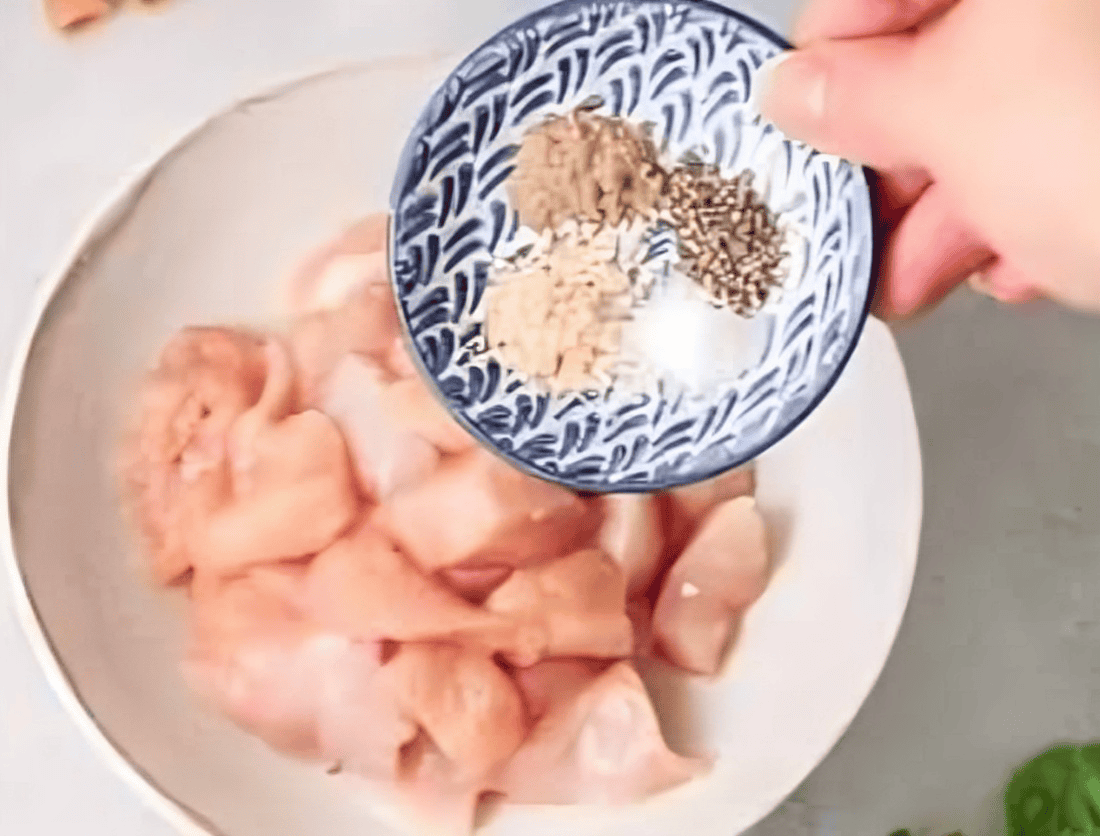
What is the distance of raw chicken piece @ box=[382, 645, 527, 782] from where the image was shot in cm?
58

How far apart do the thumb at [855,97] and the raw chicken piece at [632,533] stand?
212 mm

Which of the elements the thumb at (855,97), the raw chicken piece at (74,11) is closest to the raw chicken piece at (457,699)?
the thumb at (855,97)

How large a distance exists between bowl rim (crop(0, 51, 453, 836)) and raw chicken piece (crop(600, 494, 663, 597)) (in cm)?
25

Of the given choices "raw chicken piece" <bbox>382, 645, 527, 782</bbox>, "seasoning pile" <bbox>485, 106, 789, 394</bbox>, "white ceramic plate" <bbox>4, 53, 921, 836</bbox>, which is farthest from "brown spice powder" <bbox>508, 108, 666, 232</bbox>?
"raw chicken piece" <bbox>382, 645, 527, 782</bbox>

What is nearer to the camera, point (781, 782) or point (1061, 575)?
point (781, 782)

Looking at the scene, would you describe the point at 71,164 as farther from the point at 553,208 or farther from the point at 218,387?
the point at 553,208

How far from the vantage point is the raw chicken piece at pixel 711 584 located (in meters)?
0.62

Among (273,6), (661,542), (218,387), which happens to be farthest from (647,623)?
(273,6)

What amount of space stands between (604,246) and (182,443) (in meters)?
0.25

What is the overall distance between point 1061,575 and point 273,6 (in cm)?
60

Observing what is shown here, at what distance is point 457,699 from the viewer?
1.92ft

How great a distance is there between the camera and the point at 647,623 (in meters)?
0.64

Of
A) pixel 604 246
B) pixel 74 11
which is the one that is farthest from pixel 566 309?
pixel 74 11

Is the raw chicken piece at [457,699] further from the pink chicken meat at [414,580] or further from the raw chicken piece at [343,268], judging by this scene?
the raw chicken piece at [343,268]
